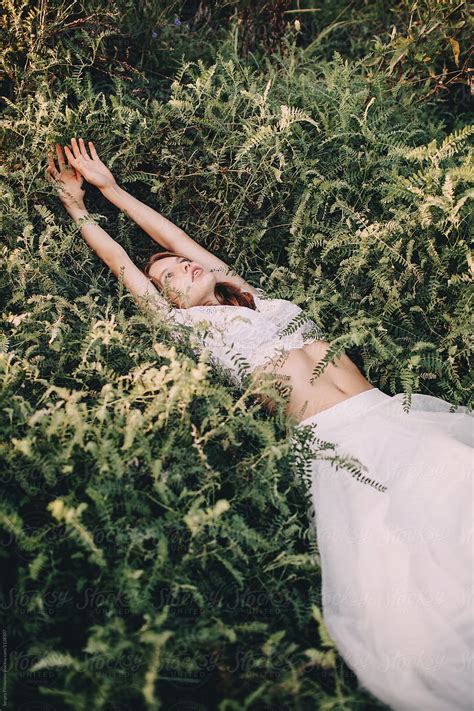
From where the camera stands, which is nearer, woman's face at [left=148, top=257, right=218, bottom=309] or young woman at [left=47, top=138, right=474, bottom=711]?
young woman at [left=47, top=138, right=474, bottom=711]

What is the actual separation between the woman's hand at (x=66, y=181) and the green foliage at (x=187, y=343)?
116 mm

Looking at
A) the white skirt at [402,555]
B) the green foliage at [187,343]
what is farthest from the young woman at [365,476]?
the green foliage at [187,343]

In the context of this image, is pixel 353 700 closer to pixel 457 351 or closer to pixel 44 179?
pixel 457 351

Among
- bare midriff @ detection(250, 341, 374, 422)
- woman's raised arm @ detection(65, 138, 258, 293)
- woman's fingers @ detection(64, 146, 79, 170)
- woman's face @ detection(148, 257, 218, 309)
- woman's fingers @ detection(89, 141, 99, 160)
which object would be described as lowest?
bare midriff @ detection(250, 341, 374, 422)

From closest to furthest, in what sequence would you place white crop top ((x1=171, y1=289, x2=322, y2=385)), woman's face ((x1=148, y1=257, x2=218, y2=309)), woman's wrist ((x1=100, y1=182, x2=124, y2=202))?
white crop top ((x1=171, y1=289, x2=322, y2=385))
woman's face ((x1=148, y1=257, x2=218, y2=309))
woman's wrist ((x1=100, y1=182, x2=124, y2=202))

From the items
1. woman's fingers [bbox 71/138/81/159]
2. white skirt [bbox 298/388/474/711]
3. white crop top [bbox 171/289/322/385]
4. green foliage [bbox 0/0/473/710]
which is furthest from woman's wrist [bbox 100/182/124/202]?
white skirt [bbox 298/388/474/711]

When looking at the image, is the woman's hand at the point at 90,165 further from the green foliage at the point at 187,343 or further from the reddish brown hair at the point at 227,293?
the reddish brown hair at the point at 227,293

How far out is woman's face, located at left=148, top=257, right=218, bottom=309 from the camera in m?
3.16

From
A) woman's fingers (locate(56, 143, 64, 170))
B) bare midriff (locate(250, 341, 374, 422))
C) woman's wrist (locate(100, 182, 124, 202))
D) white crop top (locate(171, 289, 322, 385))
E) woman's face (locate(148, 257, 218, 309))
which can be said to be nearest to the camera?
bare midriff (locate(250, 341, 374, 422))

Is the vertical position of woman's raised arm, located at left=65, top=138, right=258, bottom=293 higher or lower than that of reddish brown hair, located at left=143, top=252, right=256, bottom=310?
higher

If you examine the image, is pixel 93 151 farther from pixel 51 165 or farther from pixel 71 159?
pixel 51 165

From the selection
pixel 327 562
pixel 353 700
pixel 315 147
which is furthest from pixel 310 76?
pixel 353 700

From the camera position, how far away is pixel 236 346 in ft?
10.0

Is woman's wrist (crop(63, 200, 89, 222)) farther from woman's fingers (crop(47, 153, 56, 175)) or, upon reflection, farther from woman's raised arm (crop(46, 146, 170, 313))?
woman's fingers (crop(47, 153, 56, 175))
